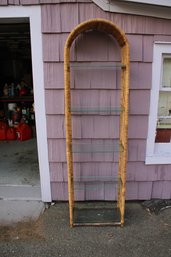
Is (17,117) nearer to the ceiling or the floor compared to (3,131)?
nearer to the ceiling

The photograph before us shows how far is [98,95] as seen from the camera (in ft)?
A: 6.70

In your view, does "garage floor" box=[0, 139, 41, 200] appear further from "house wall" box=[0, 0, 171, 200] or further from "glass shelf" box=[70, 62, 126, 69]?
"glass shelf" box=[70, 62, 126, 69]

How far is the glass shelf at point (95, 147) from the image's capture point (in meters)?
2.18

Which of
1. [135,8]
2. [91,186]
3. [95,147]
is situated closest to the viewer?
[135,8]

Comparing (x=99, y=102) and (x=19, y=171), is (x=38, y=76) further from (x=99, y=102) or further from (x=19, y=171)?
(x=19, y=171)

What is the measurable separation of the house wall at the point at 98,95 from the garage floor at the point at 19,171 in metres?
0.39

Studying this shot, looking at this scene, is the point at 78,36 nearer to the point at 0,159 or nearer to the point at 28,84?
the point at 0,159

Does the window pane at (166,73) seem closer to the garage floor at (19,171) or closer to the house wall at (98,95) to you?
the house wall at (98,95)

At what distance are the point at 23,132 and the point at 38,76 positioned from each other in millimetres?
2437

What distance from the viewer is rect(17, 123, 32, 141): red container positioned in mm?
4239

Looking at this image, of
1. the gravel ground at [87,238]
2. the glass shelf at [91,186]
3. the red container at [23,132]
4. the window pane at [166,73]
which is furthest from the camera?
the red container at [23,132]

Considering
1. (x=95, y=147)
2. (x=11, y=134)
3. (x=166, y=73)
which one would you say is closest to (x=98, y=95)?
(x=95, y=147)

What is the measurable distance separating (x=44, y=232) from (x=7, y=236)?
1.01 feet

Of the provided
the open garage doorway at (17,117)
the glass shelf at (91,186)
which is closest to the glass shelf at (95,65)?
the open garage doorway at (17,117)
